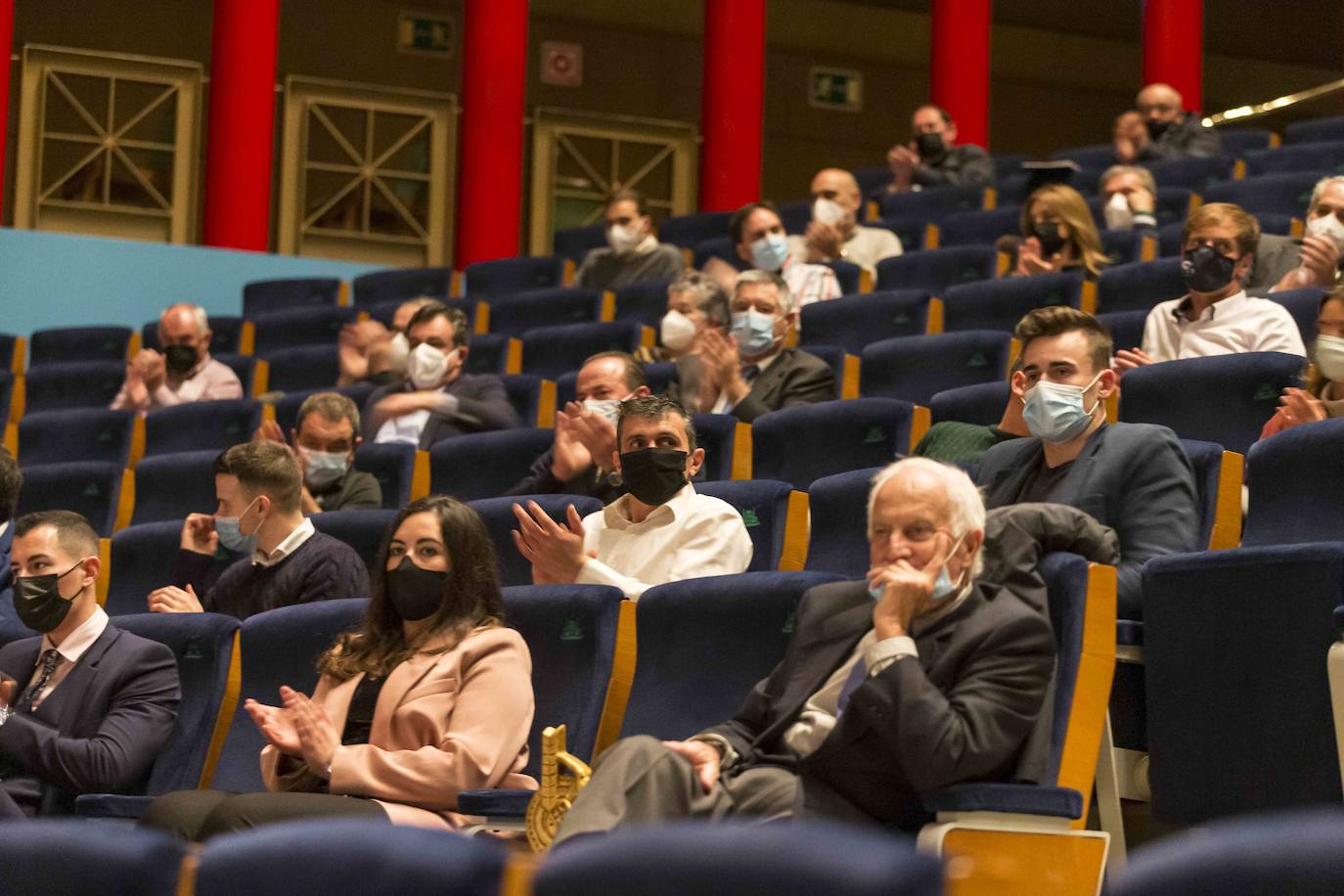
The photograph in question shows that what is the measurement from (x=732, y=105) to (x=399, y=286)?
1315mm

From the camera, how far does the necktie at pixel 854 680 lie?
1.30 m

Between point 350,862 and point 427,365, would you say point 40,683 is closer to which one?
Answer: point 427,365

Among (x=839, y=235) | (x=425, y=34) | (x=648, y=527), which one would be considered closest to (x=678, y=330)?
(x=839, y=235)

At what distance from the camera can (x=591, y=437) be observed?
2.17 meters

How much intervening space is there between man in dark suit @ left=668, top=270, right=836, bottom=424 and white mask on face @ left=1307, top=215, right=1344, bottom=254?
0.66 meters

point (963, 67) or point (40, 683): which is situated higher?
point (963, 67)

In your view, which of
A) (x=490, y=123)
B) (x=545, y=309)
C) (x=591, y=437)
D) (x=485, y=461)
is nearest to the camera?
(x=591, y=437)

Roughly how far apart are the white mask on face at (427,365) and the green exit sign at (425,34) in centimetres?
352

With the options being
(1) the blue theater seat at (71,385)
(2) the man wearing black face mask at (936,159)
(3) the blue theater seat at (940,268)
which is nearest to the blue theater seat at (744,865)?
(3) the blue theater seat at (940,268)

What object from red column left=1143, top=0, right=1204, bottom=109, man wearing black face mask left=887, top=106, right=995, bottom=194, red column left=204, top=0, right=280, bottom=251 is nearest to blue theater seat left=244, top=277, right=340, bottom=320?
red column left=204, top=0, right=280, bottom=251

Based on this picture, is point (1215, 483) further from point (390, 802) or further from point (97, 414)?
point (97, 414)

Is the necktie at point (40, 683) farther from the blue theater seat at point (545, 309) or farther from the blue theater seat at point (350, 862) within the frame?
the blue theater seat at point (545, 309)

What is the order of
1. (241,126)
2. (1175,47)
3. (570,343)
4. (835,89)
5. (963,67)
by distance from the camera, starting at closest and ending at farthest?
(570,343), (241,126), (963,67), (1175,47), (835,89)

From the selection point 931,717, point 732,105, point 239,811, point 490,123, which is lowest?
point 239,811
